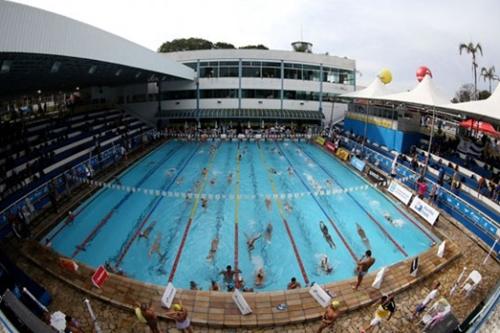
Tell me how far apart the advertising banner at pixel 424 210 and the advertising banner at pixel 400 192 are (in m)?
0.49

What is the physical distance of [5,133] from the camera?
17.3 metres

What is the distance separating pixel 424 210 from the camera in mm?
11742

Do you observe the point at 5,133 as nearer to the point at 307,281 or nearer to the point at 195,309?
the point at 195,309

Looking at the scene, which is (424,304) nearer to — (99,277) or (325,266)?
(325,266)

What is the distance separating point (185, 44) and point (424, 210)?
2532 inches

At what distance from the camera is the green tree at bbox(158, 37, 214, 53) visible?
2495 inches

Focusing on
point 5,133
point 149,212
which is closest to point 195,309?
point 149,212

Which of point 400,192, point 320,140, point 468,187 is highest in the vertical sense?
point 320,140

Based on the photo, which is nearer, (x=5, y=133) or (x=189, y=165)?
(x=5, y=133)

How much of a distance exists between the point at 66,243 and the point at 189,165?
10517mm

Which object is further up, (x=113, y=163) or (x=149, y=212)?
(x=113, y=163)

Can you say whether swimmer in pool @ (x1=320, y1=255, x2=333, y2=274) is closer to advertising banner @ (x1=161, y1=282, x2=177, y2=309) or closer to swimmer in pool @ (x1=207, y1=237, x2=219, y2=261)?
swimmer in pool @ (x1=207, y1=237, x2=219, y2=261)

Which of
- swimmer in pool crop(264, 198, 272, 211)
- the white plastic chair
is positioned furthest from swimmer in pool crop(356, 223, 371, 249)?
swimmer in pool crop(264, 198, 272, 211)

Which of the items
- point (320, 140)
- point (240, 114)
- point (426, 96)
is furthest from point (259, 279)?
point (240, 114)
